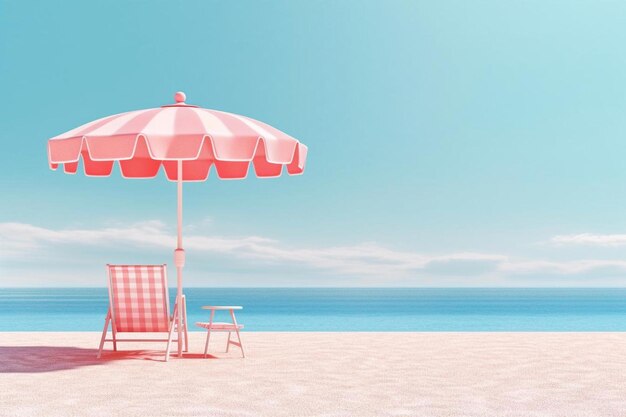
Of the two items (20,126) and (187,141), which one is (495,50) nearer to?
(20,126)

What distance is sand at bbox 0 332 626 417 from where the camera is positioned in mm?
4555

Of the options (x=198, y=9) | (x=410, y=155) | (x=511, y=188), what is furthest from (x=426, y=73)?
(x=198, y=9)

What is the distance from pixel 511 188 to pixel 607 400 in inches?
2487

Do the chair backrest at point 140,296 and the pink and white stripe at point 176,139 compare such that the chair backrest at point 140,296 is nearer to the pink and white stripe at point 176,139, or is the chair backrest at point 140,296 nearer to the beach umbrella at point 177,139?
the beach umbrella at point 177,139

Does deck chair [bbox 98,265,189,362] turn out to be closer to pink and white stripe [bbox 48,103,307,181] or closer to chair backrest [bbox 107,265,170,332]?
chair backrest [bbox 107,265,170,332]

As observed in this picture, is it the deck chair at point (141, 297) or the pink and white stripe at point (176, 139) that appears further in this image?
the deck chair at point (141, 297)

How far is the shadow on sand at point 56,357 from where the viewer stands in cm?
631

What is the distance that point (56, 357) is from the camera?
6992 mm

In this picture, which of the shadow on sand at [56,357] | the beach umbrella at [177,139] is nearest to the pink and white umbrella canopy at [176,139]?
the beach umbrella at [177,139]

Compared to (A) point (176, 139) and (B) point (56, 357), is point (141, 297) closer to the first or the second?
(B) point (56, 357)

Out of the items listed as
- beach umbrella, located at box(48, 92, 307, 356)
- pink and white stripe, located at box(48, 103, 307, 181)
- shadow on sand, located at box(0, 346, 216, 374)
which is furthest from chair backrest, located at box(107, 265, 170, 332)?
pink and white stripe, located at box(48, 103, 307, 181)

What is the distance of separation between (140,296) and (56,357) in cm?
97

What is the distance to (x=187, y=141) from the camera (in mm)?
5961

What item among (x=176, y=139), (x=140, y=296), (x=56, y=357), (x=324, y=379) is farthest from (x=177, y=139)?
(x=56, y=357)
